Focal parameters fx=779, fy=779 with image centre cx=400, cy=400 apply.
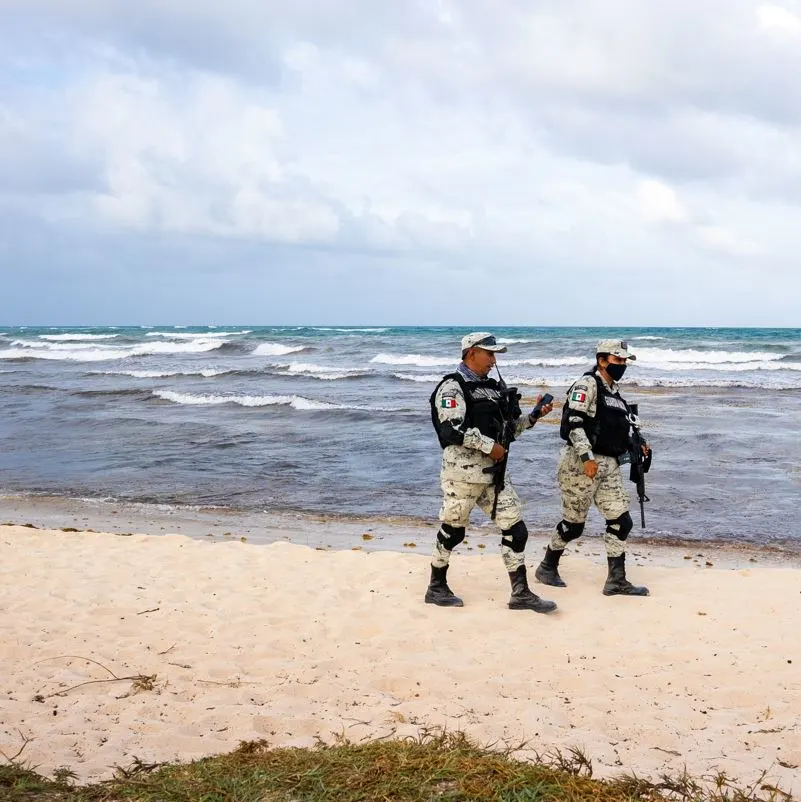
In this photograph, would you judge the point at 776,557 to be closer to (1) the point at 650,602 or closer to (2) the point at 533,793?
(1) the point at 650,602

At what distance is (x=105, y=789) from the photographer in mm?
3047

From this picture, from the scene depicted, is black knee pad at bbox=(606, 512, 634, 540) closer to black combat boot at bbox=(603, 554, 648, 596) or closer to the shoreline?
black combat boot at bbox=(603, 554, 648, 596)

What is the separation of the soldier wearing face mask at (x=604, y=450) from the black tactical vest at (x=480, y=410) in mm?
742

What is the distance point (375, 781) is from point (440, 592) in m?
2.97

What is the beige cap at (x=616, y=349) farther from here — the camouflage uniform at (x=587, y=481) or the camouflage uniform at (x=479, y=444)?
the camouflage uniform at (x=479, y=444)

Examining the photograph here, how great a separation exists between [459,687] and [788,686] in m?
1.87

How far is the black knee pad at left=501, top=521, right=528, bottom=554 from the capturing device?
18.7ft

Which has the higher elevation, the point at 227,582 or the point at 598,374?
the point at 598,374

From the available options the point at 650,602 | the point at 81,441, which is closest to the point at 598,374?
the point at 650,602

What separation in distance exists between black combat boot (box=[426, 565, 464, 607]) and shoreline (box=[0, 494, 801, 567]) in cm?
201

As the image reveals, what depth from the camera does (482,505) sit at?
583cm

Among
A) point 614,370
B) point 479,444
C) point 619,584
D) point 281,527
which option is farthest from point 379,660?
point 281,527

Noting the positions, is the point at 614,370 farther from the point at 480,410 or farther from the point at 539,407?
the point at 480,410

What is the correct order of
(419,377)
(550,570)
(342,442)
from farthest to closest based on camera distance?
(419,377) → (342,442) → (550,570)
